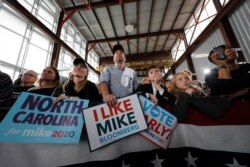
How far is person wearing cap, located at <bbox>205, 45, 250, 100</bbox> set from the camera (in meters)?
1.76

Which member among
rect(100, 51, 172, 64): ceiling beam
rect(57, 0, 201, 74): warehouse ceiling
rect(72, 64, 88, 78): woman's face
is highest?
rect(57, 0, 201, 74): warehouse ceiling

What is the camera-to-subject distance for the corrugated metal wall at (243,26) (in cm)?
497

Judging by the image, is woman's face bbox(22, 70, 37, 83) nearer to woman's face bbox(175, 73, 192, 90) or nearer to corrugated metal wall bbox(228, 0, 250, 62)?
woman's face bbox(175, 73, 192, 90)

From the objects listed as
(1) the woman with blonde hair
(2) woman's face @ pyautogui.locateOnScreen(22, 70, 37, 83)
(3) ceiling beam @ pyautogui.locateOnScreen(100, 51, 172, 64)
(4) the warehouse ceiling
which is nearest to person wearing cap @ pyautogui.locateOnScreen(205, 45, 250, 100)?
(1) the woman with blonde hair

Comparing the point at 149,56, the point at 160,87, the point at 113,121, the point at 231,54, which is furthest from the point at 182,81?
the point at 149,56

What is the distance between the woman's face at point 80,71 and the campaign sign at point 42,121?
0.76 meters

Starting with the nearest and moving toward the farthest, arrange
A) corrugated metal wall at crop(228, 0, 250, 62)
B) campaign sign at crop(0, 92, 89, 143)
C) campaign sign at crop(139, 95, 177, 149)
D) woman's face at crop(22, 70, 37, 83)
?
campaign sign at crop(0, 92, 89, 143) → campaign sign at crop(139, 95, 177, 149) → woman's face at crop(22, 70, 37, 83) → corrugated metal wall at crop(228, 0, 250, 62)

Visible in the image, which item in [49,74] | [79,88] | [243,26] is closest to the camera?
[79,88]

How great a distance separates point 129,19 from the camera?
356 inches

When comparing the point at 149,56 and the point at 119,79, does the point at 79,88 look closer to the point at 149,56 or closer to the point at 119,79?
the point at 119,79

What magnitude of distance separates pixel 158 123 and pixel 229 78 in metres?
1.39

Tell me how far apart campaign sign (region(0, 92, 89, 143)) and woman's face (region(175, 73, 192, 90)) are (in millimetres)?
1428

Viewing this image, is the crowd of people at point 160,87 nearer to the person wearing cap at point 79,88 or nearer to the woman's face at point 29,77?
the person wearing cap at point 79,88

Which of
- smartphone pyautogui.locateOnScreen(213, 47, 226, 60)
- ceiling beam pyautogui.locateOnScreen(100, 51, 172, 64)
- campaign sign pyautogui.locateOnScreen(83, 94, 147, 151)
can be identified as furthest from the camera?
ceiling beam pyautogui.locateOnScreen(100, 51, 172, 64)
